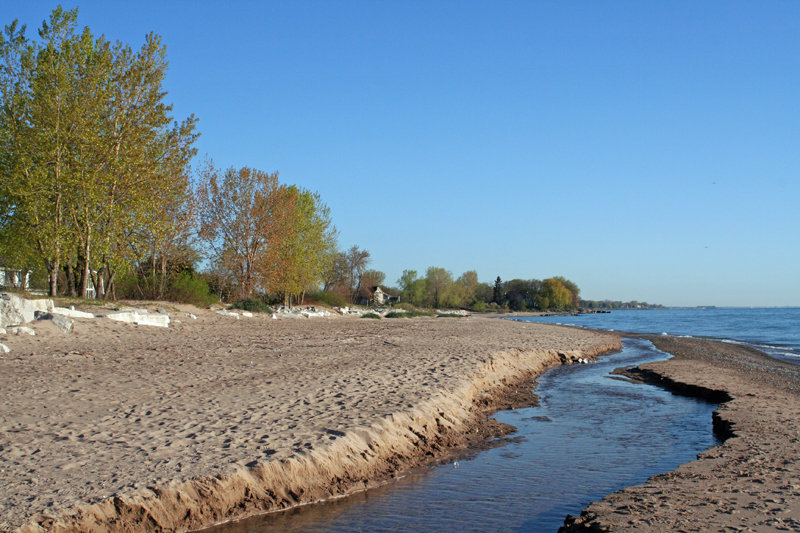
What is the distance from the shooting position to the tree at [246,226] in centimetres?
3603

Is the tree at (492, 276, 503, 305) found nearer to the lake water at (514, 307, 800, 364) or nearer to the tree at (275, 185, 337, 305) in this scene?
the lake water at (514, 307, 800, 364)

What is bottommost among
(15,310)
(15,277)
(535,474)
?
(535,474)

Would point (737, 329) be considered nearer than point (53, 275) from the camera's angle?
No

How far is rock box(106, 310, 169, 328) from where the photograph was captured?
57.9 feet

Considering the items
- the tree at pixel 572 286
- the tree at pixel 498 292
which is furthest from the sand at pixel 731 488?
the tree at pixel 572 286

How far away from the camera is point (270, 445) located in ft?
23.3

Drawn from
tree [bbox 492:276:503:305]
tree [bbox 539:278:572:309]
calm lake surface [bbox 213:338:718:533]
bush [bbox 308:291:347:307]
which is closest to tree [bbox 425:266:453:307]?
tree [bbox 492:276:503:305]

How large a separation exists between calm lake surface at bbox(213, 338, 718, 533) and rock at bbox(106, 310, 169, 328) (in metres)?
11.9

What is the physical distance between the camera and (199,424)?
7.80 meters

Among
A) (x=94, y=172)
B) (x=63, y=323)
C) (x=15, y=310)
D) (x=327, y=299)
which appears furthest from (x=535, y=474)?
(x=327, y=299)

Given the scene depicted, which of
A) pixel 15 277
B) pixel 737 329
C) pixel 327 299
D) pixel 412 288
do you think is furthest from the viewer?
pixel 412 288

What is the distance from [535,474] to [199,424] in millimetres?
4526

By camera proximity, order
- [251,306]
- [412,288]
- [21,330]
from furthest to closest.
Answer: [412,288] → [251,306] → [21,330]

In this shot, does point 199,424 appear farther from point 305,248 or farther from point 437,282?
point 437,282
